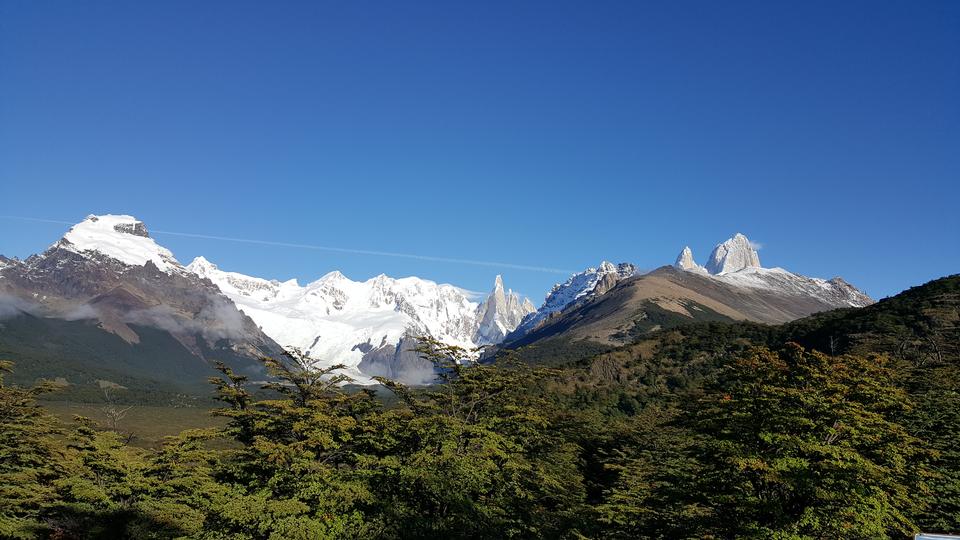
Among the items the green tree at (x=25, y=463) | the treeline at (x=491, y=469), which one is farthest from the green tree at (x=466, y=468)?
the green tree at (x=25, y=463)

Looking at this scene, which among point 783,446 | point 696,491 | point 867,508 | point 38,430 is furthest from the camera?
point 38,430

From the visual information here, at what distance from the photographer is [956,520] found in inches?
1124

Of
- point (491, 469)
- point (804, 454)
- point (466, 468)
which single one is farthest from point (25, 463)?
point (804, 454)

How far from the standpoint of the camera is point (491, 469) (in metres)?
37.1

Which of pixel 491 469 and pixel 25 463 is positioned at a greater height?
pixel 491 469

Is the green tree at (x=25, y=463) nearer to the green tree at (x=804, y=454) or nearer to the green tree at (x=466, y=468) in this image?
the green tree at (x=466, y=468)

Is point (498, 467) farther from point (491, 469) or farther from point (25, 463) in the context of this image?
point (25, 463)

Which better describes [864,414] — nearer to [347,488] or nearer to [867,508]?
[867,508]

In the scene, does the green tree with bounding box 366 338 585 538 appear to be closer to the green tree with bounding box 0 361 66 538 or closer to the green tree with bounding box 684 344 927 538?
the green tree with bounding box 684 344 927 538

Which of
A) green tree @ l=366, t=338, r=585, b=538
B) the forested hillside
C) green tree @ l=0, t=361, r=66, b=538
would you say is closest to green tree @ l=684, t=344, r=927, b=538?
the forested hillside

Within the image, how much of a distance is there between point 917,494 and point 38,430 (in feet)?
190

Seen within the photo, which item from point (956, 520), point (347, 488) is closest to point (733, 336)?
point (956, 520)

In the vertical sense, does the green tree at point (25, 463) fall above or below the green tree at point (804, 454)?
below

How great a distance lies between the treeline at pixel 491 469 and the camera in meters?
23.7
